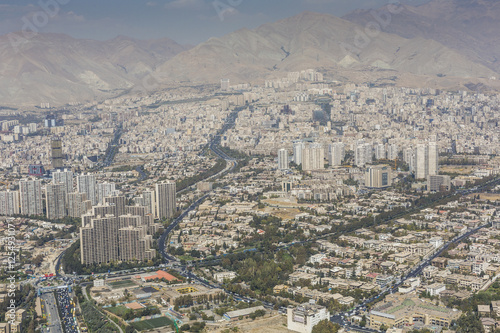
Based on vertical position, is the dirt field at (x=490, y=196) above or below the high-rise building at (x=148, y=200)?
below

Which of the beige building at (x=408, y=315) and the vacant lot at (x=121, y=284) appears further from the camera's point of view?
the vacant lot at (x=121, y=284)

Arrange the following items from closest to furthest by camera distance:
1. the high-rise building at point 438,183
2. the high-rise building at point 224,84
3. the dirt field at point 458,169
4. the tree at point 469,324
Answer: the tree at point 469,324
the high-rise building at point 438,183
the dirt field at point 458,169
the high-rise building at point 224,84

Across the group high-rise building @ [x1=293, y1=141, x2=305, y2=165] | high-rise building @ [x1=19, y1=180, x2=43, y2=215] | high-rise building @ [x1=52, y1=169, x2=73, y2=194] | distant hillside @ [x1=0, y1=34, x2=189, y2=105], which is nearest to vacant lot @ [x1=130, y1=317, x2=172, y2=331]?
high-rise building @ [x1=19, y1=180, x2=43, y2=215]

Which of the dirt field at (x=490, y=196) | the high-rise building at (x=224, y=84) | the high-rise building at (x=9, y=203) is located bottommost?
the dirt field at (x=490, y=196)

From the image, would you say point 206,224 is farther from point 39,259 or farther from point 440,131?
point 440,131

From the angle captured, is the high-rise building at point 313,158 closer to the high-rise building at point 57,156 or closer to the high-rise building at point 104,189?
the high-rise building at point 104,189

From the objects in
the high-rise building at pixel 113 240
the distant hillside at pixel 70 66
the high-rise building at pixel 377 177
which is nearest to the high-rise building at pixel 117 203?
the high-rise building at pixel 113 240

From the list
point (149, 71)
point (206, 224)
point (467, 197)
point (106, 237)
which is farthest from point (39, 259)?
point (149, 71)

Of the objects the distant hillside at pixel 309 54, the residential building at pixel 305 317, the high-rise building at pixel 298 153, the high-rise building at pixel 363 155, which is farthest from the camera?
the distant hillside at pixel 309 54
